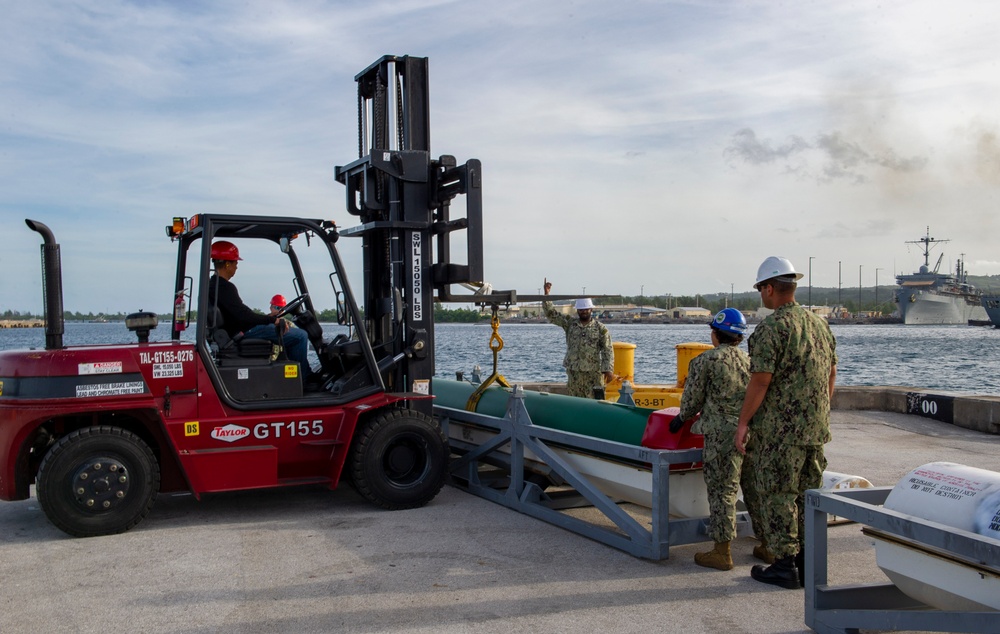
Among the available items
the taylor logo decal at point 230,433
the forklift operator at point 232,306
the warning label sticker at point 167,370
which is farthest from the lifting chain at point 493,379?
the warning label sticker at point 167,370

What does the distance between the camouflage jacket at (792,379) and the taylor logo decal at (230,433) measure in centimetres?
385

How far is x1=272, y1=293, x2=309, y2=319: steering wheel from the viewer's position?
7.18 meters

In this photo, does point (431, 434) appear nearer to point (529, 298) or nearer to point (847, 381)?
point (529, 298)

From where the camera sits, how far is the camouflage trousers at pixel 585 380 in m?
10.3

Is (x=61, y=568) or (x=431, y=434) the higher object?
(x=431, y=434)

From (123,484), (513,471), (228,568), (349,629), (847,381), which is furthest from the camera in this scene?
(847,381)

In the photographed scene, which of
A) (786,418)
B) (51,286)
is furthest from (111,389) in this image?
(786,418)

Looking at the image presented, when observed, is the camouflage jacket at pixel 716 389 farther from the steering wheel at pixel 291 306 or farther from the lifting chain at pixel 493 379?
the steering wheel at pixel 291 306

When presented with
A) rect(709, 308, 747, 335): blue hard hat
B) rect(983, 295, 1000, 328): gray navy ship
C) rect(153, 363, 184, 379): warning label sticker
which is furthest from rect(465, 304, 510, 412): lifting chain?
rect(983, 295, 1000, 328): gray navy ship

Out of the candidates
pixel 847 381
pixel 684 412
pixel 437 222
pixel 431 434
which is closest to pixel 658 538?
pixel 684 412

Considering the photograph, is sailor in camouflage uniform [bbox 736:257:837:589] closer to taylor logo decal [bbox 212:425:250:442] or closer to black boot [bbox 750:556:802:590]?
black boot [bbox 750:556:802:590]

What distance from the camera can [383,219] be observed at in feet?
26.6

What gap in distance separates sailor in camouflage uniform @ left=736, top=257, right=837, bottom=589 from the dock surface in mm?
405

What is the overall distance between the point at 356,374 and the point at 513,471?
153 cm
